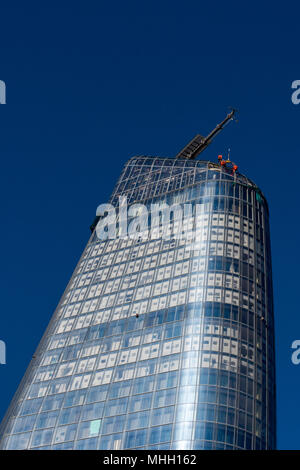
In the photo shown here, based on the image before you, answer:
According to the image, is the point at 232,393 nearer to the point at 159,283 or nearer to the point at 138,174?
the point at 159,283

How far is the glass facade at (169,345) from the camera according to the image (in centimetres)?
12538

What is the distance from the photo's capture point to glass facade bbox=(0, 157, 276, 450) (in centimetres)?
12538

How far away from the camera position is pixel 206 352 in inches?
5212

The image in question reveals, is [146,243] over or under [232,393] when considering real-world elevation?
over

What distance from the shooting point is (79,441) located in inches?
5103

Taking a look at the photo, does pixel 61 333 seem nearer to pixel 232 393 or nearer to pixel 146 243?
pixel 146 243

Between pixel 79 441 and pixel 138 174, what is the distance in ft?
284

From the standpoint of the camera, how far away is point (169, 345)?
137500mm
